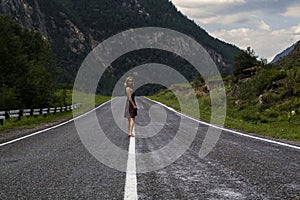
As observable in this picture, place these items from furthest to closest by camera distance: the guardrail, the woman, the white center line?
1. the guardrail
2. the woman
3. the white center line

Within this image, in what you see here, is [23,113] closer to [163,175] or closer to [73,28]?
[163,175]

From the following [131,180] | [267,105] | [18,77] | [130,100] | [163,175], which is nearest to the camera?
[131,180]

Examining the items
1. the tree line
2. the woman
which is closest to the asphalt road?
the woman

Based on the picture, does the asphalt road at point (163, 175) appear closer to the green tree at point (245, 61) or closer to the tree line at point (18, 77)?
the tree line at point (18, 77)

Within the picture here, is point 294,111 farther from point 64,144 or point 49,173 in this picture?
point 49,173

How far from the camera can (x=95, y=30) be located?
605 ft

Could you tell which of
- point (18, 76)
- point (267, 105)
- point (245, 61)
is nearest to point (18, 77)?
point (18, 76)

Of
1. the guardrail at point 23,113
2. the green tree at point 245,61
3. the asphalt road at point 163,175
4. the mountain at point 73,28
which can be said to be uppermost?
the mountain at point 73,28

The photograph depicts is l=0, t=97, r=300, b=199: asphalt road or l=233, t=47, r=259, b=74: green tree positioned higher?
l=233, t=47, r=259, b=74: green tree

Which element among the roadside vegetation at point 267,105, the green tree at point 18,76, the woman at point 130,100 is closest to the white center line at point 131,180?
the woman at point 130,100

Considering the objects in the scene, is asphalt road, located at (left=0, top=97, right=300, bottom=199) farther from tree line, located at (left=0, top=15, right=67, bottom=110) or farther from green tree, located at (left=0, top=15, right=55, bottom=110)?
green tree, located at (left=0, top=15, right=55, bottom=110)

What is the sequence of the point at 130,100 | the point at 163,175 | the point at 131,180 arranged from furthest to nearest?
the point at 130,100
the point at 163,175
the point at 131,180

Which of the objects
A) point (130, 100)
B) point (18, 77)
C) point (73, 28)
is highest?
point (73, 28)

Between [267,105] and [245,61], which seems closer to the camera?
[267,105]
